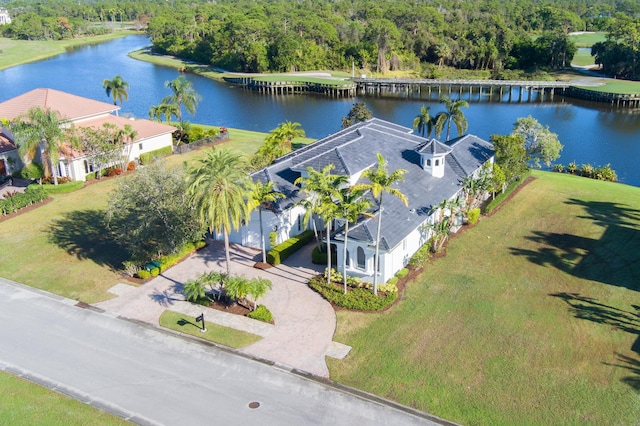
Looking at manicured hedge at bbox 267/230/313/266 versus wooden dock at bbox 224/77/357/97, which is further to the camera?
wooden dock at bbox 224/77/357/97

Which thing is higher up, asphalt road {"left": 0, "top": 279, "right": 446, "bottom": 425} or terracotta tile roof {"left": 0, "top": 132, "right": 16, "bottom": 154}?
terracotta tile roof {"left": 0, "top": 132, "right": 16, "bottom": 154}

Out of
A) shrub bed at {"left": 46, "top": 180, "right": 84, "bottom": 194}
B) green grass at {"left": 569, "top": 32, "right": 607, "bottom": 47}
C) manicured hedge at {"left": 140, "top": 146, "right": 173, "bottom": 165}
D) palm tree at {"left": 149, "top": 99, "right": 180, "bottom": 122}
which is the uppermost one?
green grass at {"left": 569, "top": 32, "right": 607, "bottom": 47}

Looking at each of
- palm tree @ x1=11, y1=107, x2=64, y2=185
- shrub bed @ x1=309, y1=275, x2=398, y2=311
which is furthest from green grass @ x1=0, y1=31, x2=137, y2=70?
shrub bed @ x1=309, y1=275, x2=398, y2=311

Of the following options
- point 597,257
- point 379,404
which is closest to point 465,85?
point 597,257

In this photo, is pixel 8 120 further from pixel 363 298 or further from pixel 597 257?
pixel 597 257

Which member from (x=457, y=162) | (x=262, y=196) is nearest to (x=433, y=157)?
(x=457, y=162)

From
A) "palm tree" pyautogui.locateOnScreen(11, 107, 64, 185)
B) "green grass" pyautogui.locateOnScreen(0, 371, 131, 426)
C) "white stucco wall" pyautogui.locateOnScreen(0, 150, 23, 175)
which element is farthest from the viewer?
"white stucco wall" pyautogui.locateOnScreen(0, 150, 23, 175)

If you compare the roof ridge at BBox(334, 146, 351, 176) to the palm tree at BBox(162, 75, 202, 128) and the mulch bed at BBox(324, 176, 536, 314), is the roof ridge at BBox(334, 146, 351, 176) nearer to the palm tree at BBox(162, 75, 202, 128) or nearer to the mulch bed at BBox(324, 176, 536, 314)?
the mulch bed at BBox(324, 176, 536, 314)
